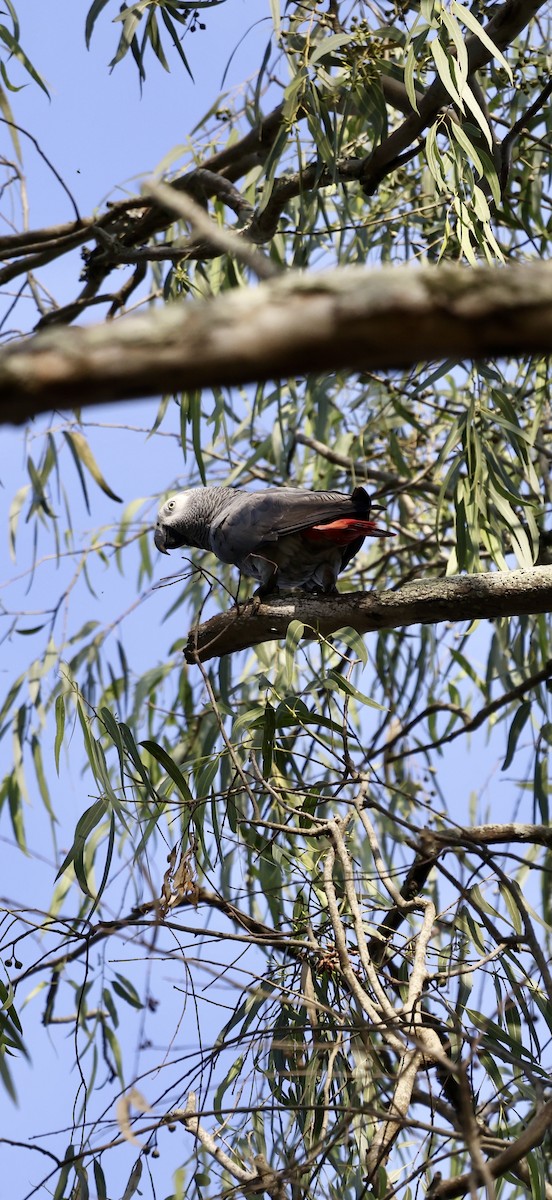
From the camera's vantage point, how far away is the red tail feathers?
3145mm

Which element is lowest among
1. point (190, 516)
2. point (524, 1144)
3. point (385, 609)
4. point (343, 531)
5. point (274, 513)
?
point (524, 1144)

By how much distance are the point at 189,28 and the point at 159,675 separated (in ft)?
7.57

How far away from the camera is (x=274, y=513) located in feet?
11.0

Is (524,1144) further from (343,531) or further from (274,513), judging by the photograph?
(274,513)

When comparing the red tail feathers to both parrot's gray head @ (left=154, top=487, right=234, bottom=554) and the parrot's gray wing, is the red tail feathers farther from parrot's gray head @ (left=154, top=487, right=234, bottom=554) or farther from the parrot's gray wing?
parrot's gray head @ (left=154, top=487, right=234, bottom=554)

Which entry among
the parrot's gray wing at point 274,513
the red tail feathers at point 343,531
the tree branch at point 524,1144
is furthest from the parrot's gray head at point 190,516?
the tree branch at point 524,1144

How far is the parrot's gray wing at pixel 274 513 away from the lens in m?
3.21

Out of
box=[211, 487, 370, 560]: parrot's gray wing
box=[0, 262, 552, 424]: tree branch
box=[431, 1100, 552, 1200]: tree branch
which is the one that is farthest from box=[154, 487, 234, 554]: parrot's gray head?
box=[0, 262, 552, 424]: tree branch

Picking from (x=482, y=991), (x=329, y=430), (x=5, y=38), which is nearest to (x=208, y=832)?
(x=482, y=991)

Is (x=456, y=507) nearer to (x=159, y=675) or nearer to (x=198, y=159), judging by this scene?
(x=198, y=159)

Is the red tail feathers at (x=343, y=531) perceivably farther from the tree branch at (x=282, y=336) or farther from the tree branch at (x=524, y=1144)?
the tree branch at (x=282, y=336)

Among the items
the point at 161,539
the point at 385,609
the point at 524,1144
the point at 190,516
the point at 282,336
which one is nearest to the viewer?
the point at 282,336

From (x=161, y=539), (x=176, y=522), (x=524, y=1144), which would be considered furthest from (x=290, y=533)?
(x=524, y=1144)

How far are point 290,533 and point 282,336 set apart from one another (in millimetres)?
2702
